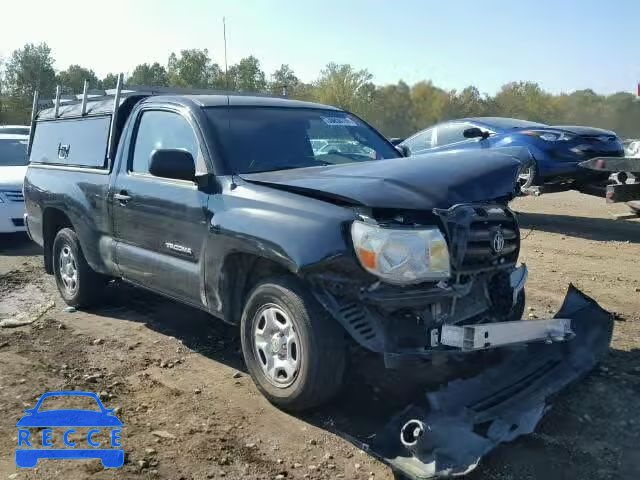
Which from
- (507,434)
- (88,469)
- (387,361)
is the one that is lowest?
(88,469)

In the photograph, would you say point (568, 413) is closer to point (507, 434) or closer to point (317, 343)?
point (507, 434)

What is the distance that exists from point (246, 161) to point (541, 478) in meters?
2.66

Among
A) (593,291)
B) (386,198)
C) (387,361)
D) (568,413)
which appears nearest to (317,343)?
(387,361)

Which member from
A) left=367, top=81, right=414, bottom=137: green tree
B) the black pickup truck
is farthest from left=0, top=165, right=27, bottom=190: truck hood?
left=367, top=81, right=414, bottom=137: green tree

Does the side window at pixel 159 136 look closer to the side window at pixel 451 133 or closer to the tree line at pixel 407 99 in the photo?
the side window at pixel 451 133

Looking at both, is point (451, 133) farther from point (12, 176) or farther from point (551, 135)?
point (12, 176)

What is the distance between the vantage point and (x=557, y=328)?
12.6ft

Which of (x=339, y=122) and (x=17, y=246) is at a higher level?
(x=339, y=122)

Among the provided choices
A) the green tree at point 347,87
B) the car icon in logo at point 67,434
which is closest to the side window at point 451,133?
the car icon in logo at point 67,434

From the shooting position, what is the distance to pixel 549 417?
3672 mm

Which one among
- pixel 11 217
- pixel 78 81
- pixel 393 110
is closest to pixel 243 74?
pixel 11 217

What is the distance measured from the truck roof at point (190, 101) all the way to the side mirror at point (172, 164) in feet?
2.08

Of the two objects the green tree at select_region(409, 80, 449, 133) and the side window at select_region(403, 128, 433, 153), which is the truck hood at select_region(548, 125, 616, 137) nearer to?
the side window at select_region(403, 128, 433, 153)

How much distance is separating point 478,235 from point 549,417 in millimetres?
1134
